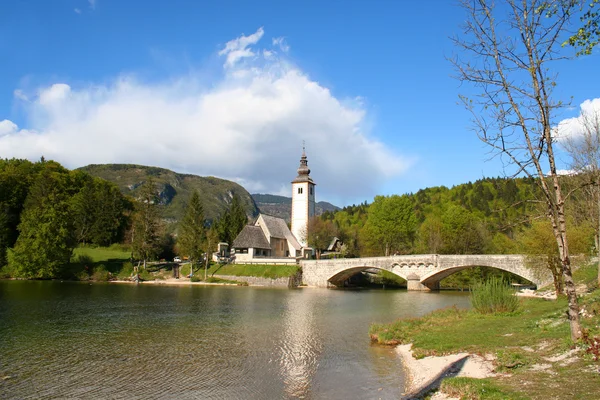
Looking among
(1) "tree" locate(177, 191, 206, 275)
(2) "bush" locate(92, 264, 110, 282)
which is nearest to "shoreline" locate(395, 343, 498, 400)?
(1) "tree" locate(177, 191, 206, 275)

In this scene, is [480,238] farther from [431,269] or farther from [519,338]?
[519,338]

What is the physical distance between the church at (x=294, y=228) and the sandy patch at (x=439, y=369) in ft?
185

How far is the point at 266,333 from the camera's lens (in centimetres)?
2158

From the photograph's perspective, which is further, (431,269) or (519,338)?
(431,269)

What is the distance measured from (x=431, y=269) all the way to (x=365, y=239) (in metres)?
27.9

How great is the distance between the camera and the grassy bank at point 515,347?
8633mm

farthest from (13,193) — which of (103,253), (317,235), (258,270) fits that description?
(317,235)

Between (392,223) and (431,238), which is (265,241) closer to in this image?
(392,223)

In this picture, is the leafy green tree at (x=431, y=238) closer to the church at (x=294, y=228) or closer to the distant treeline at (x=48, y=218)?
the church at (x=294, y=228)

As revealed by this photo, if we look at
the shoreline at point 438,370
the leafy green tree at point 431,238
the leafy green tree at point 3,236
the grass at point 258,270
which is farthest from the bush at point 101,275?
the shoreline at point 438,370

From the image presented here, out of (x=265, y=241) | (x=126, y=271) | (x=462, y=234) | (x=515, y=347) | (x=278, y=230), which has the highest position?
(x=278, y=230)

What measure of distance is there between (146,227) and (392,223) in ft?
130

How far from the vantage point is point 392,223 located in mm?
72062

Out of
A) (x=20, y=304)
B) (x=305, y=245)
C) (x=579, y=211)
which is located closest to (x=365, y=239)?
(x=305, y=245)
